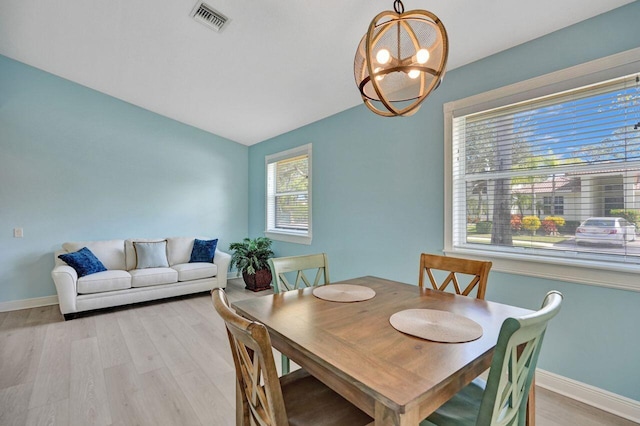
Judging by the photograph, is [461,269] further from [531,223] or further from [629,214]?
[629,214]

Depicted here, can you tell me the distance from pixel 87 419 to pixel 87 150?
3812mm

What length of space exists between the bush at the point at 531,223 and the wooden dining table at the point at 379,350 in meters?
1.07

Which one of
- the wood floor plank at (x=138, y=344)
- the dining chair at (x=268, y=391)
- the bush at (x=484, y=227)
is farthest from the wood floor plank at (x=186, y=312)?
the bush at (x=484, y=227)

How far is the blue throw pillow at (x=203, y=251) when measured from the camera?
4.67m

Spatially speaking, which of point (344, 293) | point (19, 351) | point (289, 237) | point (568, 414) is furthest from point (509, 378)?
point (289, 237)

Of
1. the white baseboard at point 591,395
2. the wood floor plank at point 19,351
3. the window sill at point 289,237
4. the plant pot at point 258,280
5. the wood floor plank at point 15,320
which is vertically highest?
the window sill at point 289,237

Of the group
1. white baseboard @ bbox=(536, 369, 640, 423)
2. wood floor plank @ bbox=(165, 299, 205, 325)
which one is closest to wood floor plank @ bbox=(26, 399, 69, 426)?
wood floor plank @ bbox=(165, 299, 205, 325)

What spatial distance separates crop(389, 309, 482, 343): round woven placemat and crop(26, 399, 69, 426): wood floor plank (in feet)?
6.90

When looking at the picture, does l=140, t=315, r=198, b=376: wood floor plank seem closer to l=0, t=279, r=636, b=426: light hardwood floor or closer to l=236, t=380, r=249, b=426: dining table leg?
l=0, t=279, r=636, b=426: light hardwood floor

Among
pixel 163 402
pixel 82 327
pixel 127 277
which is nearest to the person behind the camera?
pixel 163 402

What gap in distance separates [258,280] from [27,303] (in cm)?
298

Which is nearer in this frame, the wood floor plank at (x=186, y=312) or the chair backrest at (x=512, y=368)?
the chair backrest at (x=512, y=368)

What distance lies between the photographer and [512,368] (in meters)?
0.89

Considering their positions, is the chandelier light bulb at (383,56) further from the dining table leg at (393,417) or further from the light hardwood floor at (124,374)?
the light hardwood floor at (124,374)
